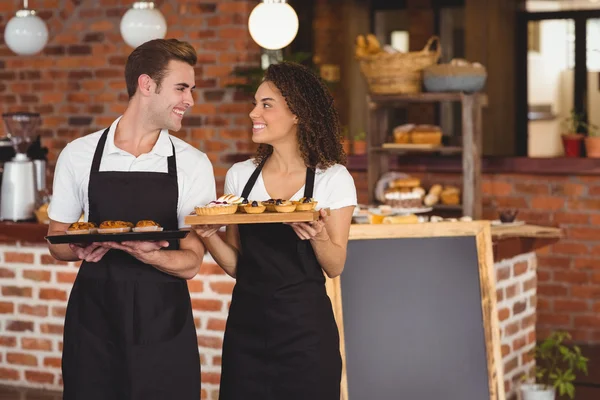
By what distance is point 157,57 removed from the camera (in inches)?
104

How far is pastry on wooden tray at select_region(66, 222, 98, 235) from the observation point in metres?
2.52

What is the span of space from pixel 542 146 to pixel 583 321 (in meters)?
2.70

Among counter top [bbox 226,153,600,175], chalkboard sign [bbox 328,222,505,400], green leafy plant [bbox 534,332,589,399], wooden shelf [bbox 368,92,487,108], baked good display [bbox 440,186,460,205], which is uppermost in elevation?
wooden shelf [bbox 368,92,487,108]

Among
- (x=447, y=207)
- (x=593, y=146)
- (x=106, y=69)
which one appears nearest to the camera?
(x=447, y=207)

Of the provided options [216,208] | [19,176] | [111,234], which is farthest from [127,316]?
[19,176]

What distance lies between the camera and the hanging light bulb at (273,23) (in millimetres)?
5391

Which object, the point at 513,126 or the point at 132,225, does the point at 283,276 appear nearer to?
the point at 132,225

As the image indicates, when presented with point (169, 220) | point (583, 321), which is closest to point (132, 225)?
point (169, 220)

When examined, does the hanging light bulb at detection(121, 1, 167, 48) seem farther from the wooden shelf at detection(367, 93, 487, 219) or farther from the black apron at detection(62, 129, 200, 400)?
the black apron at detection(62, 129, 200, 400)

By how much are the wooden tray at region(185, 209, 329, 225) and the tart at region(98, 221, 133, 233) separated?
0.49ft

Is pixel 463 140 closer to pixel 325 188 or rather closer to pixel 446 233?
pixel 446 233

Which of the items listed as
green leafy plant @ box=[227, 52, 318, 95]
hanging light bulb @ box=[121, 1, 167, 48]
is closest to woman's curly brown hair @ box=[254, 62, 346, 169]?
hanging light bulb @ box=[121, 1, 167, 48]

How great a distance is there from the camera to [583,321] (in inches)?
269

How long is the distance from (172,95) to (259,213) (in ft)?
1.26
